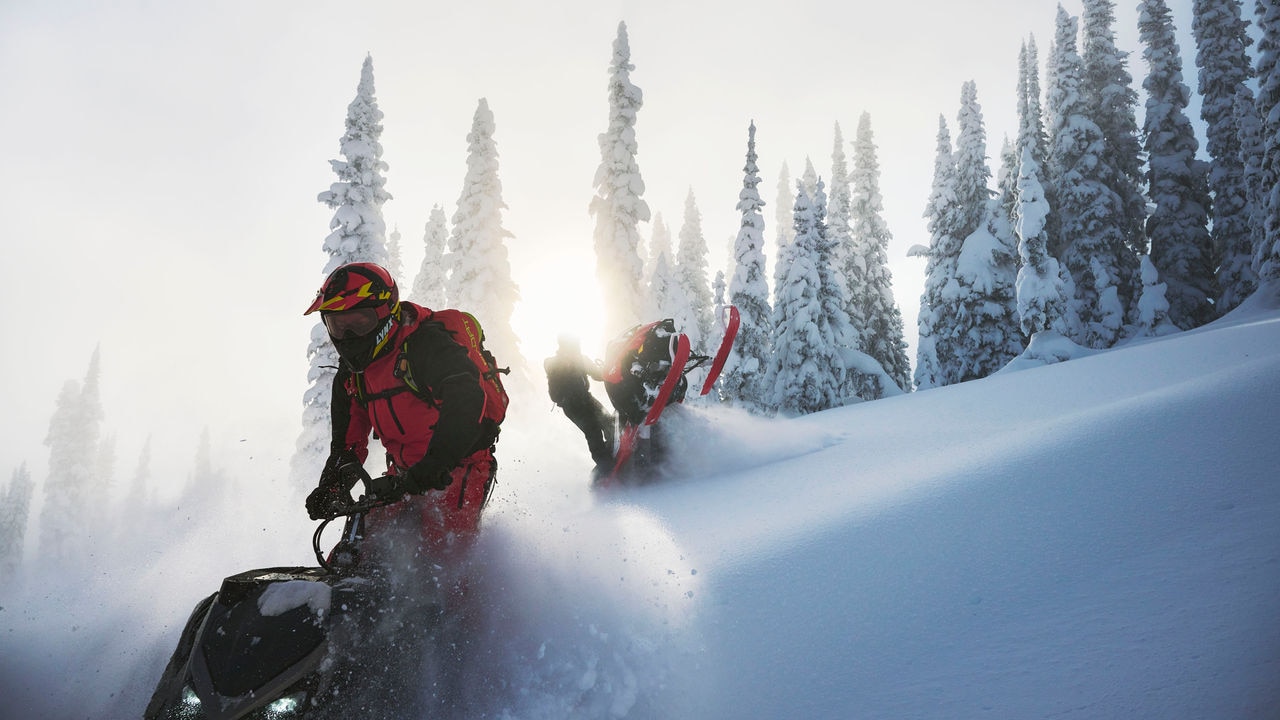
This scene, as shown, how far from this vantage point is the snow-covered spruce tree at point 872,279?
3288 cm

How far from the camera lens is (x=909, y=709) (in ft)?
7.45

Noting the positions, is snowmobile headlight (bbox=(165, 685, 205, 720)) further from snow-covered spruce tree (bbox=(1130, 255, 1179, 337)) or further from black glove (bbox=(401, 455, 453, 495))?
snow-covered spruce tree (bbox=(1130, 255, 1179, 337))

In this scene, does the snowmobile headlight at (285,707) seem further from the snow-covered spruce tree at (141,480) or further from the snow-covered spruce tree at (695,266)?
the snow-covered spruce tree at (141,480)

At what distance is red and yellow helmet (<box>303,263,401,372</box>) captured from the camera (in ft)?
11.2

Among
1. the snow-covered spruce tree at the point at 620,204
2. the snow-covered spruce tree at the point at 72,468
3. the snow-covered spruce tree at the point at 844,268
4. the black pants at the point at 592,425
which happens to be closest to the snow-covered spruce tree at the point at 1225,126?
the snow-covered spruce tree at the point at 844,268

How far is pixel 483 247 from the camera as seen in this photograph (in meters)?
26.5

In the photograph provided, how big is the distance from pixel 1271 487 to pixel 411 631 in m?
4.46

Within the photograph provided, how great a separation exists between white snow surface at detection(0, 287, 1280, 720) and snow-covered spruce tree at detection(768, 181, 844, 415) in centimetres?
1898

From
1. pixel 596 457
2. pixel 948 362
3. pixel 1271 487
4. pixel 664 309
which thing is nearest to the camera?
pixel 1271 487

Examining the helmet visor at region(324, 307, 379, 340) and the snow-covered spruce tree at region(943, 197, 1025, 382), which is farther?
the snow-covered spruce tree at region(943, 197, 1025, 382)

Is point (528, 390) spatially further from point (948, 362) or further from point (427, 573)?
point (427, 573)

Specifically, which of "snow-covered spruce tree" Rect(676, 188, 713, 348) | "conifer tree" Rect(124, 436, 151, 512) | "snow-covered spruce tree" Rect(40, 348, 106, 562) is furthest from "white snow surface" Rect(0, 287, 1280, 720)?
"conifer tree" Rect(124, 436, 151, 512)

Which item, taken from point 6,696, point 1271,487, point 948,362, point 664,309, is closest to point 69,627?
point 6,696

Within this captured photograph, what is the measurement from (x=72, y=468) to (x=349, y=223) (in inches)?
1498
